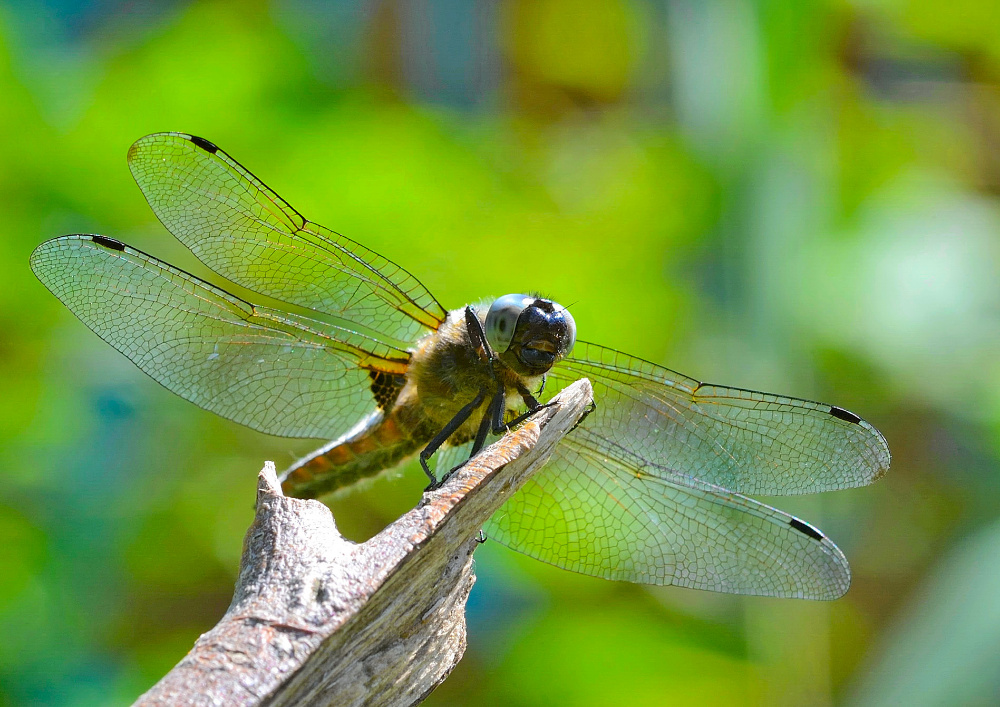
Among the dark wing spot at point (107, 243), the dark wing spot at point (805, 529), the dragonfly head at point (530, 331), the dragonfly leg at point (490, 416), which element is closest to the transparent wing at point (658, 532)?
the dark wing spot at point (805, 529)

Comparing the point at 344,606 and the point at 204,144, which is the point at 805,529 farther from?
the point at 204,144

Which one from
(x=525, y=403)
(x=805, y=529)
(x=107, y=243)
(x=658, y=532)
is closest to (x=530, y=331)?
(x=525, y=403)

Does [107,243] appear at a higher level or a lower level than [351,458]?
higher

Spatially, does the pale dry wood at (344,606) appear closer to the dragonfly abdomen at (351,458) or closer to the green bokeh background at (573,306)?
the dragonfly abdomen at (351,458)

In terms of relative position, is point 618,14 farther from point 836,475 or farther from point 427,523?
point 427,523

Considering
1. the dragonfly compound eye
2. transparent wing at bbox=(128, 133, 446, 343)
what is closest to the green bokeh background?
transparent wing at bbox=(128, 133, 446, 343)

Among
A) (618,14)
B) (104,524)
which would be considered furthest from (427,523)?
(618,14)
